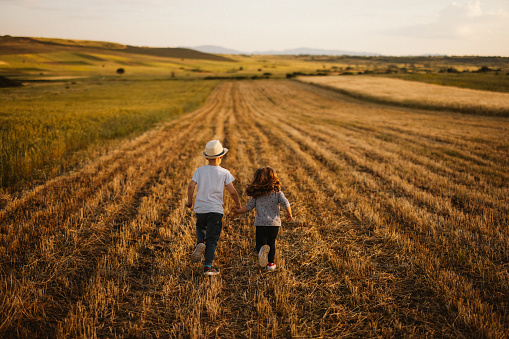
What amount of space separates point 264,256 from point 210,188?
1299 millimetres

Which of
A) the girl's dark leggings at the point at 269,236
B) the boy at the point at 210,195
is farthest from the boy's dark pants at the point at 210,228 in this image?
the girl's dark leggings at the point at 269,236

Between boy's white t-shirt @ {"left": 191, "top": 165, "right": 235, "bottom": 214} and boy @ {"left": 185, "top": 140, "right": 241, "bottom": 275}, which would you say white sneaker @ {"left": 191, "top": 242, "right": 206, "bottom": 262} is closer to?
boy @ {"left": 185, "top": 140, "right": 241, "bottom": 275}

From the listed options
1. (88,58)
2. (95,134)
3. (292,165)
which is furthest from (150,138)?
(88,58)

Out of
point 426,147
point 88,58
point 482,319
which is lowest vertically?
point 482,319

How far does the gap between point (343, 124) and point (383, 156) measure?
879 centimetres

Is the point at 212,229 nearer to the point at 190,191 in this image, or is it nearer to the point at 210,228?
the point at 210,228

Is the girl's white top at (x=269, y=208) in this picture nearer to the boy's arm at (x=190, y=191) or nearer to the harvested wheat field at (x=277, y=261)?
the harvested wheat field at (x=277, y=261)

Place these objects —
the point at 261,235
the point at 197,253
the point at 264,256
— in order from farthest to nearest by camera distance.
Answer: the point at 261,235
the point at 264,256
the point at 197,253

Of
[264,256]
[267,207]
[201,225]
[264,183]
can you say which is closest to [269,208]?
[267,207]

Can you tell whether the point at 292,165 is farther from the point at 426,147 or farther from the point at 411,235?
the point at 426,147

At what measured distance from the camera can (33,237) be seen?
175 inches

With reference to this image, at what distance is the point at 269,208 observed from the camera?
406 cm

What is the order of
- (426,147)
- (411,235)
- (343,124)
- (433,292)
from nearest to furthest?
(433,292), (411,235), (426,147), (343,124)

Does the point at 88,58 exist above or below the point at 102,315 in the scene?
above
